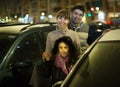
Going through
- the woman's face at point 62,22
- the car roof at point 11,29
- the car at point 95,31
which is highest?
the woman's face at point 62,22

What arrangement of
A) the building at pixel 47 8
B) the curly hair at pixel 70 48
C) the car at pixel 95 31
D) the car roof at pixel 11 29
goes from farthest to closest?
the building at pixel 47 8
the car at pixel 95 31
the car roof at pixel 11 29
the curly hair at pixel 70 48

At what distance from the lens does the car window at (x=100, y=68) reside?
10.8 feet

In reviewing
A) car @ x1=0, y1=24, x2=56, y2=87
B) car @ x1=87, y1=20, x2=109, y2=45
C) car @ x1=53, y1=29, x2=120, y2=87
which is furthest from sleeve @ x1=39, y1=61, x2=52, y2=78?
car @ x1=87, y1=20, x2=109, y2=45

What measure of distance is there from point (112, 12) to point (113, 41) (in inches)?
1866

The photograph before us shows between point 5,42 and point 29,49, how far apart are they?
0.40m

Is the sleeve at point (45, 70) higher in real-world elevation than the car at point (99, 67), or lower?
lower

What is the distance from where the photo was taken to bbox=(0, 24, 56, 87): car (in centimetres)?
545

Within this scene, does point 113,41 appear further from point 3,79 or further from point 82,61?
point 3,79

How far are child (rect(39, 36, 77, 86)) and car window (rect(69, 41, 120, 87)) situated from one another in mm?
1120

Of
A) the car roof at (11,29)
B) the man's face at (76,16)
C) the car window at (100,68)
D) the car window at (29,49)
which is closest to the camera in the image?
the car window at (100,68)

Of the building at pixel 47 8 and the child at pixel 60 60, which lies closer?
the child at pixel 60 60

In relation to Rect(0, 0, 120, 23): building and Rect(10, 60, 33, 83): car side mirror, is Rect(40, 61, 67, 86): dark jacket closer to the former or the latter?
Rect(10, 60, 33, 83): car side mirror

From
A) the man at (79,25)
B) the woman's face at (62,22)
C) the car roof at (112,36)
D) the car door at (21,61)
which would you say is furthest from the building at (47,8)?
the car roof at (112,36)

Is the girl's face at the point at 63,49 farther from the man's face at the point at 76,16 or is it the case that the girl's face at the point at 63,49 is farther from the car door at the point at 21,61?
the man's face at the point at 76,16
